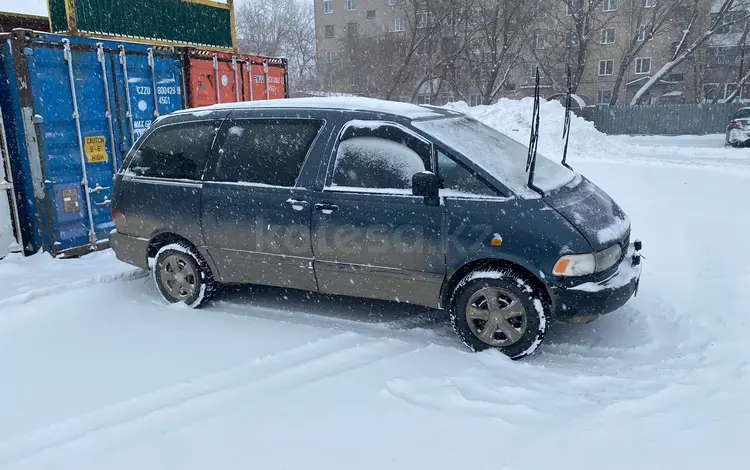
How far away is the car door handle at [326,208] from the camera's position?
4570 mm

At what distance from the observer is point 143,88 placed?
7.61 m

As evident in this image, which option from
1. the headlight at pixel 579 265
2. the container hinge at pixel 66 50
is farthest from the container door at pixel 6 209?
the headlight at pixel 579 265

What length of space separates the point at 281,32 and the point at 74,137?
52.6 m

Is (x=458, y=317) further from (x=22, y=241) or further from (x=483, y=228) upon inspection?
(x=22, y=241)

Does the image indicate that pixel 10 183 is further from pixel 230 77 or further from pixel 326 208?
pixel 326 208

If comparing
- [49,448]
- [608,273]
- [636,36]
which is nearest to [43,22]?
[49,448]

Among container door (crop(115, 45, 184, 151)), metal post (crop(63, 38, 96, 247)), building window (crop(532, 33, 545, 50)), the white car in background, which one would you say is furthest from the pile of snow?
building window (crop(532, 33, 545, 50))

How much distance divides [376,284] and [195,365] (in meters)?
1.49

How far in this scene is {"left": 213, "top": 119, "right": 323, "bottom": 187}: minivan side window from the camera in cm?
482

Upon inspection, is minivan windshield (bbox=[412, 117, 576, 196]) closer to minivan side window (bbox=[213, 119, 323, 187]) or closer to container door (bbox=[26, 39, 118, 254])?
minivan side window (bbox=[213, 119, 323, 187])

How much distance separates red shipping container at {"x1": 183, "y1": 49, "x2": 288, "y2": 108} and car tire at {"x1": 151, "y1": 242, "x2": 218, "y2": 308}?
360 centimetres

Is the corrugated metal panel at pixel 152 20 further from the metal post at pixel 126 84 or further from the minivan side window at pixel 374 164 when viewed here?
the minivan side window at pixel 374 164

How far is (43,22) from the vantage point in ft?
29.6

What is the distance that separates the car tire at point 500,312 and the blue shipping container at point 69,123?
4.99 metres
